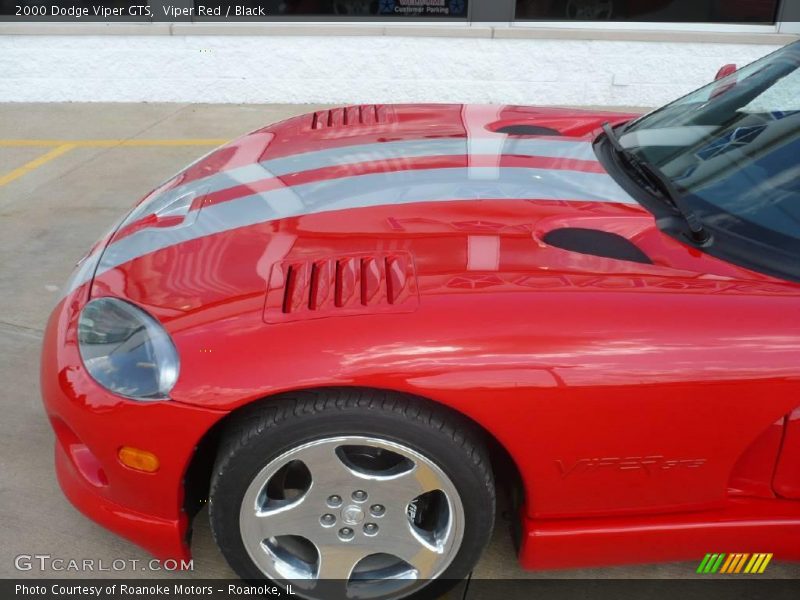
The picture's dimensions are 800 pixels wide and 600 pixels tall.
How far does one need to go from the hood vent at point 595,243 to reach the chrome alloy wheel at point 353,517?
0.68 metres

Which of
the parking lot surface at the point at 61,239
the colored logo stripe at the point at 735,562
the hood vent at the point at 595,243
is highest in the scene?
the hood vent at the point at 595,243

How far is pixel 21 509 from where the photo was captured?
2.38 meters

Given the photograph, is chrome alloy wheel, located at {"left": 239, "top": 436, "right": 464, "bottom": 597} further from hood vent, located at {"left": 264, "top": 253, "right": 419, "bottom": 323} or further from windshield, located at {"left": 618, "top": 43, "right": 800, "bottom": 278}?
windshield, located at {"left": 618, "top": 43, "right": 800, "bottom": 278}

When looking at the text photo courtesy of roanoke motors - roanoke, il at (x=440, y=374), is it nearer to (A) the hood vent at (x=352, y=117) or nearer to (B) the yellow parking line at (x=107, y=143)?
(A) the hood vent at (x=352, y=117)

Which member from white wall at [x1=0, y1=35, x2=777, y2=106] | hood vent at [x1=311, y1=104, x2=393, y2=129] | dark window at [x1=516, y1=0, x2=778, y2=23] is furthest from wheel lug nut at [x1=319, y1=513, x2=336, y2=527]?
dark window at [x1=516, y1=0, x2=778, y2=23]

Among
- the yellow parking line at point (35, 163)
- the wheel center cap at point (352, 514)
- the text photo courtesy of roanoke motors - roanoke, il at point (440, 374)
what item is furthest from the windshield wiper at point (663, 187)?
the yellow parking line at point (35, 163)

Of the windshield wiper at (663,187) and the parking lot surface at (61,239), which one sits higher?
the windshield wiper at (663,187)

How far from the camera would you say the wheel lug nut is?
1.90 metres

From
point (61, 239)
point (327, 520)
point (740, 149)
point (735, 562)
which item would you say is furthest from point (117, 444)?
point (61, 239)

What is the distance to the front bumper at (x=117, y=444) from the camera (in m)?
1.79

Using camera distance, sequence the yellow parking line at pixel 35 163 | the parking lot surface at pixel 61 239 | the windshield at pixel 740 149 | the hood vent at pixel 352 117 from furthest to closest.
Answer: the yellow parking line at pixel 35 163 → the hood vent at pixel 352 117 → the parking lot surface at pixel 61 239 → the windshield at pixel 740 149

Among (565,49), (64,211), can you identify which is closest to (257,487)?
(64,211)

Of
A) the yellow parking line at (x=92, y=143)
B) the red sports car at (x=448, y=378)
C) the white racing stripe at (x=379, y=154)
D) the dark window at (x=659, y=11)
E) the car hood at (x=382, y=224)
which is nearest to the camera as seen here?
the red sports car at (x=448, y=378)

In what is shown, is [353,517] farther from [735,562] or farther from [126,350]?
[735,562]
